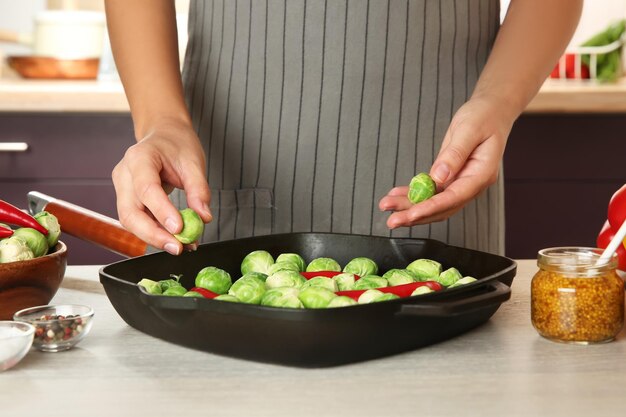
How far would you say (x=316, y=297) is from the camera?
113 cm

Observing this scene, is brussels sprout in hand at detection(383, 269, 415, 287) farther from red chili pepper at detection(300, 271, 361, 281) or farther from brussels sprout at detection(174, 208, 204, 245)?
brussels sprout at detection(174, 208, 204, 245)

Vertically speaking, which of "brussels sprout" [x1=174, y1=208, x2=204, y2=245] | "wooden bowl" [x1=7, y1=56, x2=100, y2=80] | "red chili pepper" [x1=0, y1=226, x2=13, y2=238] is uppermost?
"wooden bowl" [x1=7, y1=56, x2=100, y2=80]

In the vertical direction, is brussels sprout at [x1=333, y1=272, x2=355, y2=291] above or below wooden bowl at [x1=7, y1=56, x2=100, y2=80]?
below

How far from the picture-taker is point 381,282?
1.24m

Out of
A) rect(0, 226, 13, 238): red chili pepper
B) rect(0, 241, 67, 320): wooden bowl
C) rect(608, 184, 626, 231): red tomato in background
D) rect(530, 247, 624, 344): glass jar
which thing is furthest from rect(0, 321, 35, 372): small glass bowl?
rect(608, 184, 626, 231): red tomato in background

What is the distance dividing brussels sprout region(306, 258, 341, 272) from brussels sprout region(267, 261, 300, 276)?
Answer: 0.02m

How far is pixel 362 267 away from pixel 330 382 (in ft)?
1.10

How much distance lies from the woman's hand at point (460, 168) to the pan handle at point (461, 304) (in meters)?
0.20

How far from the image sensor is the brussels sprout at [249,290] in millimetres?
1179

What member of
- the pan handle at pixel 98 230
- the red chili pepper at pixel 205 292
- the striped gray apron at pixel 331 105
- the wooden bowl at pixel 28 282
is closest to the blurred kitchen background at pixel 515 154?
the striped gray apron at pixel 331 105

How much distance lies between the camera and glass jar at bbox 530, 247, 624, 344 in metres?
1.15

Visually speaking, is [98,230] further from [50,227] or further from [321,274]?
[321,274]

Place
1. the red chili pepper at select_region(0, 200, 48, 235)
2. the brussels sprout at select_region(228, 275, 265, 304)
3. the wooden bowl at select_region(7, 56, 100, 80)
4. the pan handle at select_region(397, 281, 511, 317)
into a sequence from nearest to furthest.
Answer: the pan handle at select_region(397, 281, 511, 317), the brussels sprout at select_region(228, 275, 265, 304), the red chili pepper at select_region(0, 200, 48, 235), the wooden bowl at select_region(7, 56, 100, 80)

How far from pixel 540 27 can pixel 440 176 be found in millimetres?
511
